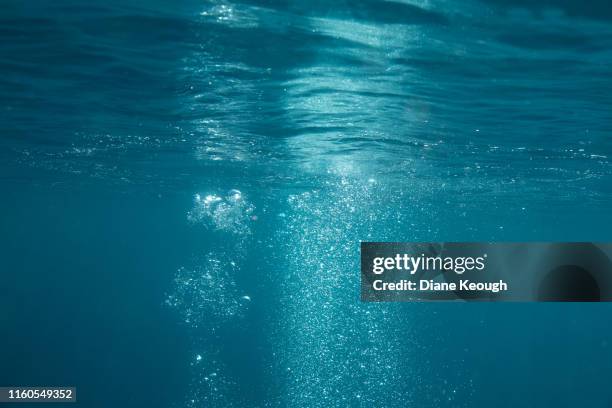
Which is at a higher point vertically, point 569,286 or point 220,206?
point 220,206

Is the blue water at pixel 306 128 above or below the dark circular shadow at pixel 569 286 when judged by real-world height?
above

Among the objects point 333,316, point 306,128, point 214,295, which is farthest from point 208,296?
point 306,128

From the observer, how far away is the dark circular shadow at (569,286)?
14750 millimetres

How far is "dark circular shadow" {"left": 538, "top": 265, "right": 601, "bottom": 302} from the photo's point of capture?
48.4 feet

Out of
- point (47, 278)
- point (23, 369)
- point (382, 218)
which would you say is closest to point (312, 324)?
point (382, 218)

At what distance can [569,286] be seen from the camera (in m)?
15.4

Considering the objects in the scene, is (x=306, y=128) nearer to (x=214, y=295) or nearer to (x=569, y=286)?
(x=569, y=286)

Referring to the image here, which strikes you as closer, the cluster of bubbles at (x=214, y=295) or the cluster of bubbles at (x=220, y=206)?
the cluster of bubbles at (x=220, y=206)

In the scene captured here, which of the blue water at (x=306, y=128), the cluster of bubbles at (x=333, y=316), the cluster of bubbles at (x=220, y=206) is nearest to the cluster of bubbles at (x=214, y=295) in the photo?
the cluster of bubbles at (x=220, y=206)

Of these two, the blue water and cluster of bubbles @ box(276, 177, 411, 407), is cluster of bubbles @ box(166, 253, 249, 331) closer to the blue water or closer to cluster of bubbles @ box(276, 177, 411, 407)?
cluster of bubbles @ box(276, 177, 411, 407)

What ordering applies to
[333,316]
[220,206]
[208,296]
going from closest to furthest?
[220,206] < [208,296] < [333,316]

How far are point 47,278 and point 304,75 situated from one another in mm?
185914

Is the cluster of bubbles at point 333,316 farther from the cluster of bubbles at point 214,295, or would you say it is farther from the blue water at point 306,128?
the cluster of bubbles at point 214,295

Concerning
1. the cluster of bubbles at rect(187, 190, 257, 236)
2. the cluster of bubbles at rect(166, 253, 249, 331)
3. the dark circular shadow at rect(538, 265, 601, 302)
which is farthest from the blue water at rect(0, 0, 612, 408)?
the cluster of bubbles at rect(166, 253, 249, 331)
